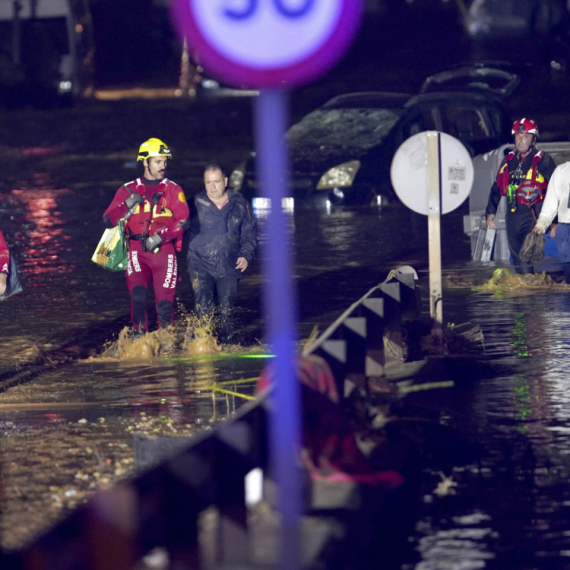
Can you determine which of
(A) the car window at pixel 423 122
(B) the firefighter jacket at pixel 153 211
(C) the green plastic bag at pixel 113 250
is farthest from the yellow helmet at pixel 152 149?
(A) the car window at pixel 423 122

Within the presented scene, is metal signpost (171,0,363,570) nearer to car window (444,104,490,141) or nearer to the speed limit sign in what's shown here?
the speed limit sign

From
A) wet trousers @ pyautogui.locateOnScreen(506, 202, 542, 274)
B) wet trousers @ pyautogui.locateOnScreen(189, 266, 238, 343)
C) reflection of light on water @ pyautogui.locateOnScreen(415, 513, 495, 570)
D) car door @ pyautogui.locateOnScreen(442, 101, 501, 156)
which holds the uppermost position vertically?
car door @ pyautogui.locateOnScreen(442, 101, 501, 156)

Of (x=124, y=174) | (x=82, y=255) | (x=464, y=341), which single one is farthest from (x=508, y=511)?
(x=124, y=174)

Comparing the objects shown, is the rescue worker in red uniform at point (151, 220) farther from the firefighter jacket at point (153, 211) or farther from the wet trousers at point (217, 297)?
the wet trousers at point (217, 297)

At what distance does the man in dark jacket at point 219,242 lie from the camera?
11.1 meters

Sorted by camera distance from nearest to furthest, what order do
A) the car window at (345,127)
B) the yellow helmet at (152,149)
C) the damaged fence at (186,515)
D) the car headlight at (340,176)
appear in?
1. the damaged fence at (186,515)
2. the yellow helmet at (152,149)
3. the car headlight at (340,176)
4. the car window at (345,127)

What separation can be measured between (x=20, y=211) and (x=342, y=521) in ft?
66.8

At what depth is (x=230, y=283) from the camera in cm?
1118

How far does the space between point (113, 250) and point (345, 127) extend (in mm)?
14089

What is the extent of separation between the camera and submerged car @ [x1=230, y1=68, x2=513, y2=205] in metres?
22.7

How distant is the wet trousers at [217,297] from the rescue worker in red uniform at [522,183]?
13.4 ft

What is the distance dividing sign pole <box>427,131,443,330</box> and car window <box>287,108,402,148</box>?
12997 mm

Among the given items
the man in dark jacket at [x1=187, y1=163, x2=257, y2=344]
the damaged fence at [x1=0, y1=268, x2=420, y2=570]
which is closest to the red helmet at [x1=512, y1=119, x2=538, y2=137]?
the man in dark jacket at [x1=187, y1=163, x2=257, y2=344]

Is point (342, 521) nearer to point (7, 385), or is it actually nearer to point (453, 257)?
point (7, 385)
